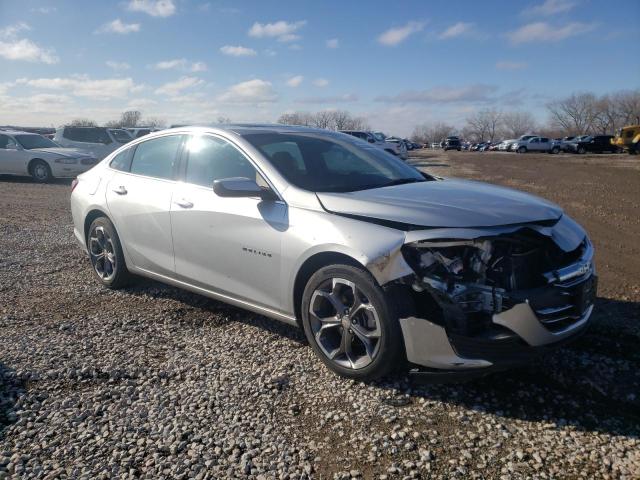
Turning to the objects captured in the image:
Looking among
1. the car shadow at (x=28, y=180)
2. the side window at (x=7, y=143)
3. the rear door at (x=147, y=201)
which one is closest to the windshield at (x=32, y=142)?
the side window at (x=7, y=143)

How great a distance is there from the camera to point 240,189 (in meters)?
3.51

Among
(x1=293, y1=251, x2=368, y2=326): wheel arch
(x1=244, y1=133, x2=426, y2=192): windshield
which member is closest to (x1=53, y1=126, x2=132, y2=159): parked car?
(x1=244, y1=133, x2=426, y2=192): windshield

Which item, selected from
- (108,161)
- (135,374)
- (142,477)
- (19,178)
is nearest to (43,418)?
(135,374)

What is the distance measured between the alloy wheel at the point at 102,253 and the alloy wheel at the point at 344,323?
2.60m

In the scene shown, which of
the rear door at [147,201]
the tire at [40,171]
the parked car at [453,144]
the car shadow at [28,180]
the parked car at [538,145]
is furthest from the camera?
the parked car at [453,144]

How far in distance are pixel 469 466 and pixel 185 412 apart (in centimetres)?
157

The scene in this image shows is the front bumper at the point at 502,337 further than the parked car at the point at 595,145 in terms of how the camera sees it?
No

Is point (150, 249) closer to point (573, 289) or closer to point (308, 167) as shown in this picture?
point (308, 167)

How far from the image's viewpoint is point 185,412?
2.93 metres

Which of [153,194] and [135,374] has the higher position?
[153,194]

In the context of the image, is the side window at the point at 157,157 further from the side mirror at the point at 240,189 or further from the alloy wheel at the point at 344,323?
the alloy wheel at the point at 344,323

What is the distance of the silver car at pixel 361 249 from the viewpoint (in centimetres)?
285

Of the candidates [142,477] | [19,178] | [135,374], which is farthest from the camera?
[19,178]

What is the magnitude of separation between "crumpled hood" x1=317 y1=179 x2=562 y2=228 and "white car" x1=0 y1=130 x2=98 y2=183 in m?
14.7
